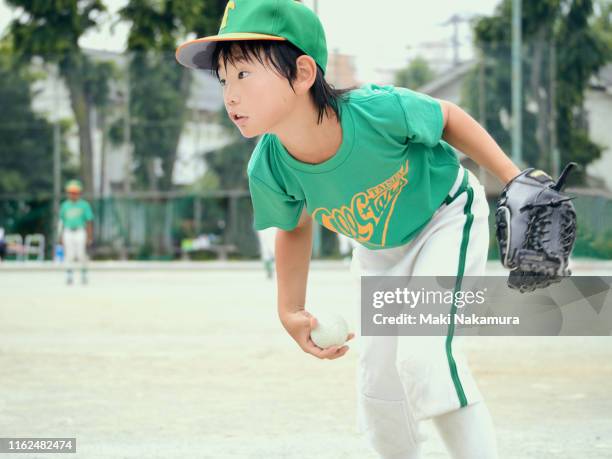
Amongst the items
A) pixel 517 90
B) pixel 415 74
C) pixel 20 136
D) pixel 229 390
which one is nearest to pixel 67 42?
pixel 20 136

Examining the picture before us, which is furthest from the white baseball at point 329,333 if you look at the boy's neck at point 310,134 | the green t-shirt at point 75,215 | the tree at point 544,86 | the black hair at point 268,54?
the tree at point 544,86

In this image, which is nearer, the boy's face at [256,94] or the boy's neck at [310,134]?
the boy's face at [256,94]

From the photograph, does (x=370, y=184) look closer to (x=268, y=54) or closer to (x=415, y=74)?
(x=268, y=54)

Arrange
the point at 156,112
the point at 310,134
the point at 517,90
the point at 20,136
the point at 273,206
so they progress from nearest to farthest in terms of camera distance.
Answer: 1. the point at 310,134
2. the point at 273,206
3. the point at 517,90
4. the point at 156,112
5. the point at 20,136

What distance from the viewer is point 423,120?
3.70 metres

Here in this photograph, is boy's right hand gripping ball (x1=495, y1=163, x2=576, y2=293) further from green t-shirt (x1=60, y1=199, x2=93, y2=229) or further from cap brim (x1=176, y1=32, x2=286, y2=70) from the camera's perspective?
green t-shirt (x1=60, y1=199, x2=93, y2=229)

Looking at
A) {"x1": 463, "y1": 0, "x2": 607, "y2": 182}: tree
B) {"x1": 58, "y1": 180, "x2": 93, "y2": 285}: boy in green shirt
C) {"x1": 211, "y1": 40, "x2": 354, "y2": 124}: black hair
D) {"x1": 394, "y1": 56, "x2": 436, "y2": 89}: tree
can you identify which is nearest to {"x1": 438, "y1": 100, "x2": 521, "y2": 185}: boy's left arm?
{"x1": 211, "y1": 40, "x2": 354, "y2": 124}: black hair

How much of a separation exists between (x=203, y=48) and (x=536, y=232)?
1316mm

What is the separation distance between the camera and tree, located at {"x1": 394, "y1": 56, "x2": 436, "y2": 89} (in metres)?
28.8

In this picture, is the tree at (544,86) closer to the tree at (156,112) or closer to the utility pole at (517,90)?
the utility pole at (517,90)

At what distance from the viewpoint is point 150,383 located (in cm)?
667

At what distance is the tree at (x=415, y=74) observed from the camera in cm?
2878

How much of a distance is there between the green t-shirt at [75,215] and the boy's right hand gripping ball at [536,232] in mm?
16263

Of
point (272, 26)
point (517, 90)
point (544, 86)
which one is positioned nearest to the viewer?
point (272, 26)
